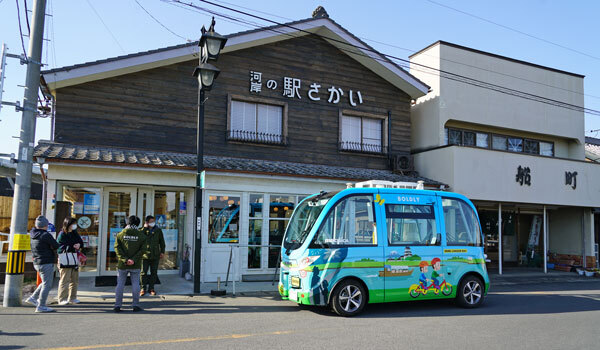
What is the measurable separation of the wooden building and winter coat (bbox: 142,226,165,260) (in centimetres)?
162

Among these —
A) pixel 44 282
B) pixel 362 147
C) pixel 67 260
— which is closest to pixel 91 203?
pixel 67 260

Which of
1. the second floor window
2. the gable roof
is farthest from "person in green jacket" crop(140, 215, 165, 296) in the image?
the gable roof

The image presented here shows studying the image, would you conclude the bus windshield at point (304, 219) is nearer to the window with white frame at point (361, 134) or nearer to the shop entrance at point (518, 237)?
the window with white frame at point (361, 134)

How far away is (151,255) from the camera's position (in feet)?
34.9

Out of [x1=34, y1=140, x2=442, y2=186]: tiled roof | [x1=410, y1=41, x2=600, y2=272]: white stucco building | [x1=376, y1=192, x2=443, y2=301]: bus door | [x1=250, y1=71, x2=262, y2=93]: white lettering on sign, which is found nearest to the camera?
[x1=376, y1=192, x2=443, y2=301]: bus door

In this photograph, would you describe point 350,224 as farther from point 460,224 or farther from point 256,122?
point 256,122

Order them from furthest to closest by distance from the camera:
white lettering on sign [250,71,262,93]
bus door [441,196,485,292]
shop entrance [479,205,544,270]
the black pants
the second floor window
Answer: shop entrance [479,205,544,270], white lettering on sign [250,71,262,93], the second floor window, the black pants, bus door [441,196,485,292]

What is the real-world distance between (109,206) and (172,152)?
2.33 meters

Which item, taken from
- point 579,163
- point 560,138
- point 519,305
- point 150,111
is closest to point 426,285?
point 519,305

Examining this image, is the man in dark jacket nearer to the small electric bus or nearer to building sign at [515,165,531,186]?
the small electric bus

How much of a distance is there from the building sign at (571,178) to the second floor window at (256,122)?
458 inches

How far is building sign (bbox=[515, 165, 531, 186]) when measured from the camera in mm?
17031

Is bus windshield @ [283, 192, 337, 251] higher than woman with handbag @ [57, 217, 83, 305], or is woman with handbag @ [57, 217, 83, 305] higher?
bus windshield @ [283, 192, 337, 251]

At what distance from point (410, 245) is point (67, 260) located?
701 cm
